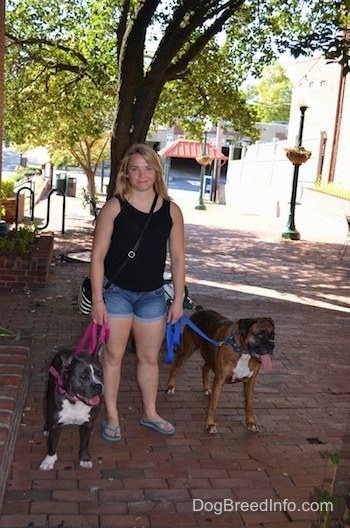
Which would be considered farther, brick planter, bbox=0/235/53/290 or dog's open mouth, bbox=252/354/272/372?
brick planter, bbox=0/235/53/290

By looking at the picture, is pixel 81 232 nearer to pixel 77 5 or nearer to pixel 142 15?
pixel 77 5

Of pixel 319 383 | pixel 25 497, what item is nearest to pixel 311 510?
pixel 25 497

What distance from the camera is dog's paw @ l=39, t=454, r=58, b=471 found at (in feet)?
12.1

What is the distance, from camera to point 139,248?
381cm

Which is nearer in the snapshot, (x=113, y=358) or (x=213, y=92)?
(x=113, y=358)

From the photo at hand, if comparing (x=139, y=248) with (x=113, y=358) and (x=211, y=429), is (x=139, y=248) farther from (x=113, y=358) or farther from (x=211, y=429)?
(x=211, y=429)

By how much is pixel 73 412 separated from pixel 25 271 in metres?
5.08

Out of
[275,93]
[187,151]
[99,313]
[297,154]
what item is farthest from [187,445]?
[275,93]

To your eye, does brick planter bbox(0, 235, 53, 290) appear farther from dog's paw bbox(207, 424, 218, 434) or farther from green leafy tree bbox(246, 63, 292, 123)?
green leafy tree bbox(246, 63, 292, 123)

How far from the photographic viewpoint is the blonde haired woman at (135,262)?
3801mm

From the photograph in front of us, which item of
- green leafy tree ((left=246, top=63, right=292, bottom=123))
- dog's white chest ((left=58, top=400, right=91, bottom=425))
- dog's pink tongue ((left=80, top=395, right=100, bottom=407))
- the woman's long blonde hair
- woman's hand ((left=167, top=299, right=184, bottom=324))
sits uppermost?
green leafy tree ((left=246, top=63, right=292, bottom=123))

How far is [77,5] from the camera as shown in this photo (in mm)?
12586

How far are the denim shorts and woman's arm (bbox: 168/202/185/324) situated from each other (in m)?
0.09

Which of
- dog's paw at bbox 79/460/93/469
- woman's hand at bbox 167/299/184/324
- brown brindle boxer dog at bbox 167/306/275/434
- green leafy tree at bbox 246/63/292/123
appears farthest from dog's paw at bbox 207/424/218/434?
green leafy tree at bbox 246/63/292/123
